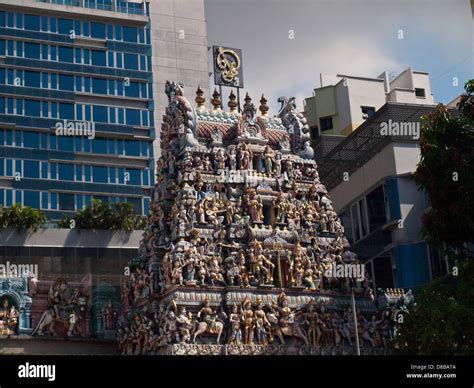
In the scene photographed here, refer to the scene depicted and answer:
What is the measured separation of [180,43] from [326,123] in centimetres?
1440

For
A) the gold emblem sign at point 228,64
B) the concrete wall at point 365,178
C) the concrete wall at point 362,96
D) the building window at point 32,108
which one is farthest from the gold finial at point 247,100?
the building window at point 32,108

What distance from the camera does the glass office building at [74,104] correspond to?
58562 millimetres

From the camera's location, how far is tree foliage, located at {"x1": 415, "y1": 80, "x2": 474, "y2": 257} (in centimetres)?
3316

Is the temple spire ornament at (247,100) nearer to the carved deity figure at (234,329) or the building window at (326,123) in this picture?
the carved deity figure at (234,329)

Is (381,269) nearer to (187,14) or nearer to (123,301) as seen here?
(123,301)

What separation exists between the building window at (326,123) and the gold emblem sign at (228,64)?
16047 mm

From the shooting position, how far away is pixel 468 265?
3222 cm

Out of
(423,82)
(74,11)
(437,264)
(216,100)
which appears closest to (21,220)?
(216,100)

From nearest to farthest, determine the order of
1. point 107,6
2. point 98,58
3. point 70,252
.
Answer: point 70,252 < point 98,58 < point 107,6

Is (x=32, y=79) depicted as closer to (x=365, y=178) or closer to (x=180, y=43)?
(x=180, y=43)

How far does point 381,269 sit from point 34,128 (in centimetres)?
2540

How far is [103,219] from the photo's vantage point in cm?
4941

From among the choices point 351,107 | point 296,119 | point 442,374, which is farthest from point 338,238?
point 442,374

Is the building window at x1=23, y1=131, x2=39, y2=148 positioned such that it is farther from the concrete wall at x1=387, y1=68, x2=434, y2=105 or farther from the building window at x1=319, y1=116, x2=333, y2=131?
the concrete wall at x1=387, y1=68, x2=434, y2=105
